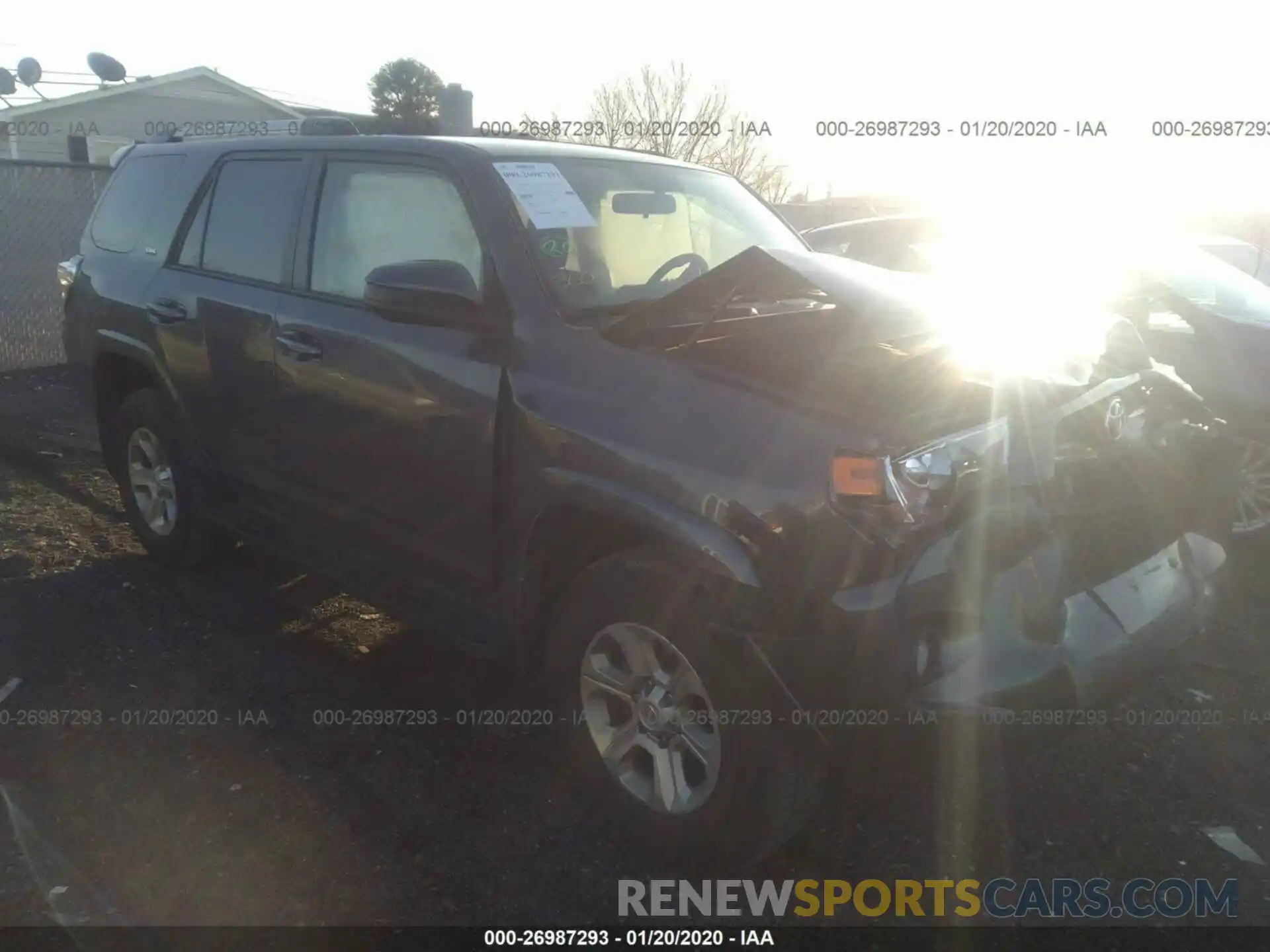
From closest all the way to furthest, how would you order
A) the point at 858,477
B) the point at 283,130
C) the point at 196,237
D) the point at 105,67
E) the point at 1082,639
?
the point at 858,477 < the point at 1082,639 < the point at 196,237 < the point at 283,130 < the point at 105,67

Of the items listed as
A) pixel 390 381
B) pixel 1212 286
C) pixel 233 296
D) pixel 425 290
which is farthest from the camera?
pixel 1212 286

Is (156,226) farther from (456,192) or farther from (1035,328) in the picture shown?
(1035,328)

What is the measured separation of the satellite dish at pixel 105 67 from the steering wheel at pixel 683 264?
1785 centimetres

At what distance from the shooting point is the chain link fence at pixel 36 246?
10.5 m

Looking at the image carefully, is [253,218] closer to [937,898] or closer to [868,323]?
[868,323]

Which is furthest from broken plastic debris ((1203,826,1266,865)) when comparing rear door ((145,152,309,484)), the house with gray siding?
the house with gray siding

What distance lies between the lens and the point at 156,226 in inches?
192

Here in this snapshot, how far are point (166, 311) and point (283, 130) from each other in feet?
3.48

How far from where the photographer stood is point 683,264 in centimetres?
367

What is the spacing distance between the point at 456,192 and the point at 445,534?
44.0 inches

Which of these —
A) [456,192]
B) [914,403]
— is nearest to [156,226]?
[456,192]

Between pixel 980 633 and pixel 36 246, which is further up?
pixel 36 246

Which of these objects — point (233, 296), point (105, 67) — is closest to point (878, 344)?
point (233, 296)

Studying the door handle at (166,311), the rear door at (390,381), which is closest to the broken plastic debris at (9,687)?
the rear door at (390,381)
